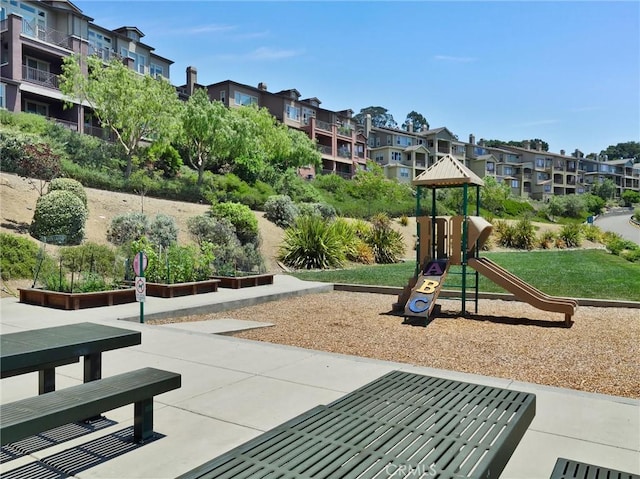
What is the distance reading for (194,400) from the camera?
4934 millimetres

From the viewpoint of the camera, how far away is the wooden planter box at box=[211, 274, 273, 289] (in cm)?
1448

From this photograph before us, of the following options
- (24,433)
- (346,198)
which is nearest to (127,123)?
(346,198)

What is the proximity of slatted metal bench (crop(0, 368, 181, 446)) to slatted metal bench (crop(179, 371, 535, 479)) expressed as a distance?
1.19m

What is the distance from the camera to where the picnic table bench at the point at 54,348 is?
152 inches

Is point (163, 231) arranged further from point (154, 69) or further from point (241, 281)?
point (154, 69)

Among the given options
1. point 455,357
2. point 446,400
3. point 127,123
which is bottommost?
point 455,357

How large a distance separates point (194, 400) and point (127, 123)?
85.4ft

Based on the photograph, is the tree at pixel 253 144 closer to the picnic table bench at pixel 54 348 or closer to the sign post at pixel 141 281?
the sign post at pixel 141 281

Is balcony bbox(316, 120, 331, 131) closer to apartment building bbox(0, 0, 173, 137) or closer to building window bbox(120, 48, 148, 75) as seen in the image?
building window bbox(120, 48, 148, 75)

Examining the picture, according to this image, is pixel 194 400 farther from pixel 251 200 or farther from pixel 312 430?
pixel 251 200

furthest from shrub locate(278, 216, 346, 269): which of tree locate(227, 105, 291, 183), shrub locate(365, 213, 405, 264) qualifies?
tree locate(227, 105, 291, 183)

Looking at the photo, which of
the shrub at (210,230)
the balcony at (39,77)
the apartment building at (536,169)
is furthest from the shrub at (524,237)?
the apartment building at (536,169)

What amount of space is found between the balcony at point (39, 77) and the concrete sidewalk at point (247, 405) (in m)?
32.9

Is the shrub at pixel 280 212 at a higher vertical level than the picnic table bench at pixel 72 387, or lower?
higher
